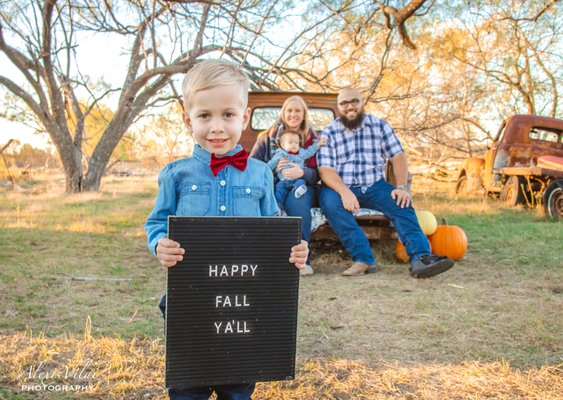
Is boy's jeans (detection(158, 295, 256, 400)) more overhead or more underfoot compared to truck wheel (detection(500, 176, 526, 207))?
more underfoot

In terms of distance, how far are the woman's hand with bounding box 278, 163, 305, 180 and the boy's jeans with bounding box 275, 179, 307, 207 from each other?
77mm

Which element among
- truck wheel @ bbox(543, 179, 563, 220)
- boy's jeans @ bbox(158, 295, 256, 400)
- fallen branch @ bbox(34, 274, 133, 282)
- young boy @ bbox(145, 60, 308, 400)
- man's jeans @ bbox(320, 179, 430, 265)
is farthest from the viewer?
truck wheel @ bbox(543, 179, 563, 220)

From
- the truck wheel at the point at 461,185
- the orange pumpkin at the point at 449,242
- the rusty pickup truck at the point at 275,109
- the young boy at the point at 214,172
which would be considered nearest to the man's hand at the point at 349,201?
the orange pumpkin at the point at 449,242

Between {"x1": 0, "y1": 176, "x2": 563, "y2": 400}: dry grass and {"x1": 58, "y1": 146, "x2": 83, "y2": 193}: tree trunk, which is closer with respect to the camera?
{"x1": 0, "y1": 176, "x2": 563, "y2": 400}: dry grass

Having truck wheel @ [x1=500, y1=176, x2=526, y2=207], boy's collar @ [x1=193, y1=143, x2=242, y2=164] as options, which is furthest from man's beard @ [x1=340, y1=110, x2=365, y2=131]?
truck wheel @ [x1=500, y1=176, x2=526, y2=207]

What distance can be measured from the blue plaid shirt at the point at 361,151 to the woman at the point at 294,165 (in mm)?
169

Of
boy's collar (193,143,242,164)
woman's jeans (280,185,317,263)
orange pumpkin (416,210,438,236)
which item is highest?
boy's collar (193,143,242,164)

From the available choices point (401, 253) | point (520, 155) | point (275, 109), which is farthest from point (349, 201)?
point (520, 155)

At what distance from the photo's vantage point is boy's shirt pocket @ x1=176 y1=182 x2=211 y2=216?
193 centimetres

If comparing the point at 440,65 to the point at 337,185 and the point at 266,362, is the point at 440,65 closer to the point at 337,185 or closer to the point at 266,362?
the point at 337,185

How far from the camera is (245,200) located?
6.46ft

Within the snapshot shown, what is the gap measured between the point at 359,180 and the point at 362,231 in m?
0.54

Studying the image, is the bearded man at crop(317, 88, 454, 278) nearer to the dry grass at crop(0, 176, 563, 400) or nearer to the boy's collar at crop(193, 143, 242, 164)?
the dry grass at crop(0, 176, 563, 400)

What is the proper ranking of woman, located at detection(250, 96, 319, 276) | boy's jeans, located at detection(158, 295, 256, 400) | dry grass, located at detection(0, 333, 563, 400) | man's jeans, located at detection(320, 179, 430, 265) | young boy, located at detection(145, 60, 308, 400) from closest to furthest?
young boy, located at detection(145, 60, 308, 400), boy's jeans, located at detection(158, 295, 256, 400), dry grass, located at detection(0, 333, 563, 400), man's jeans, located at detection(320, 179, 430, 265), woman, located at detection(250, 96, 319, 276)
